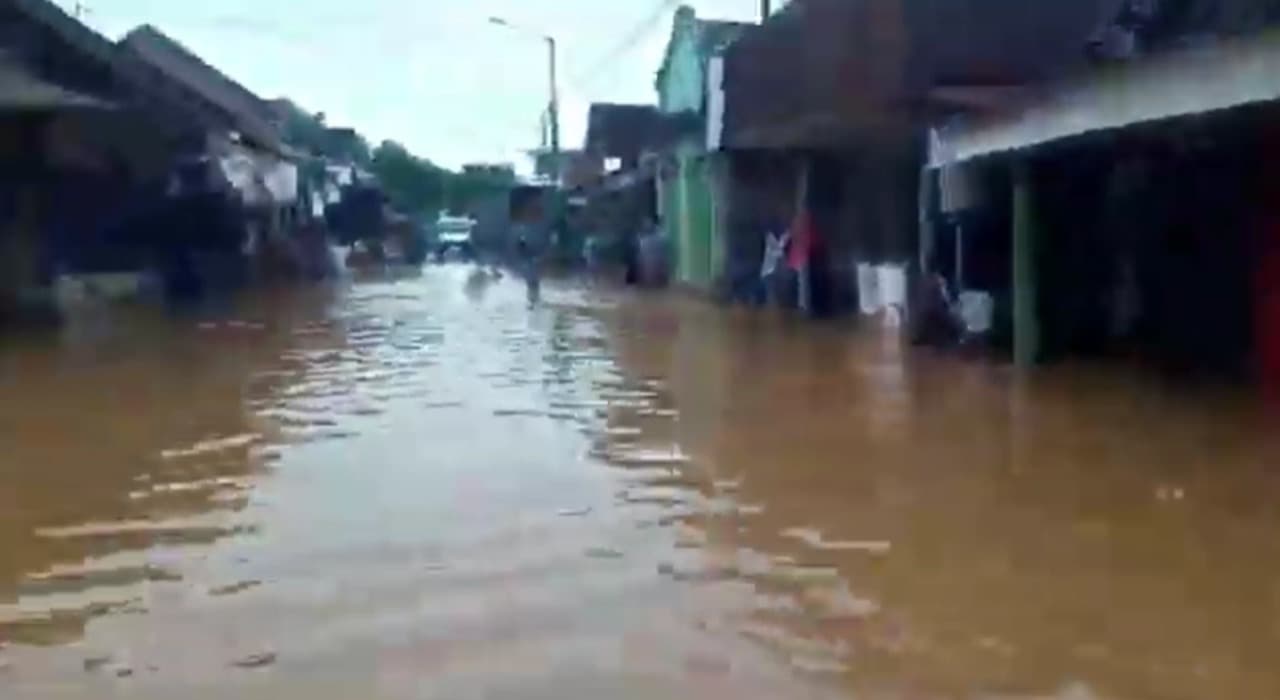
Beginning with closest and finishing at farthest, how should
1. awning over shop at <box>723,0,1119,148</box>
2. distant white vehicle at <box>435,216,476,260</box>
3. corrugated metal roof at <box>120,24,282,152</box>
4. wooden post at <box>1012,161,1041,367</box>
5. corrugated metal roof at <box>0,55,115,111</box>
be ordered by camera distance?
wooden post at <box>1012,161,1041,367</box>
corrugated metal roof at <box>0,55,115,111</box>
awning over shop at <box>723,0,1119,148</box>
corrugated metal roof at <box>120,24,282,152</box>
distant white vehicle at <box>435,216,476,260</box>

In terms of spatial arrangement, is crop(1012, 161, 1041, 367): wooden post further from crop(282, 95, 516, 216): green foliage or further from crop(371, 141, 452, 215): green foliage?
crop(371, 141, 452, 215): green foliage

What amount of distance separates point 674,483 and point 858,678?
436cm

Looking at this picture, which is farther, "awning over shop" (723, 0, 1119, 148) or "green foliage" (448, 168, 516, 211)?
"green foliage" (448, 168, 516, 211)

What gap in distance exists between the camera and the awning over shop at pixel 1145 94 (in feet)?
35.6

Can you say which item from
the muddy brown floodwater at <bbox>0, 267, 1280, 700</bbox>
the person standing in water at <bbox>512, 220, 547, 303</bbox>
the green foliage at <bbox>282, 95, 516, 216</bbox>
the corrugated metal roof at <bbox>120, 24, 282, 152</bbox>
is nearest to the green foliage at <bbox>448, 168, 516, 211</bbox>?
the green foliage at <bbox>282, 95, 516, 216</bbox>

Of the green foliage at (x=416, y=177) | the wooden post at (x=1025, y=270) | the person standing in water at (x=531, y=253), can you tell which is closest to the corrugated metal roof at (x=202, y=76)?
the person standing in water at (x=531, y=253)

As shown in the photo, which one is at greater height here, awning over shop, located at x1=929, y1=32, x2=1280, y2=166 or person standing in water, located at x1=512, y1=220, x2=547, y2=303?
awning over shop, located at x1=929, y1=32, x2=1280, y2=166

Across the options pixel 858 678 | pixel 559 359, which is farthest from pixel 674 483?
pixel 559 359

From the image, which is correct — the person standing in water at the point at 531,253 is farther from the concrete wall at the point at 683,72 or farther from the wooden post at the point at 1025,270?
the wooden post at the point at 1025,270

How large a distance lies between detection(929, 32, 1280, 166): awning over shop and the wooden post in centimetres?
60

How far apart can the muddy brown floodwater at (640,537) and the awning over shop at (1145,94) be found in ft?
6.96

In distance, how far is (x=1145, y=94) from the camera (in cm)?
1241

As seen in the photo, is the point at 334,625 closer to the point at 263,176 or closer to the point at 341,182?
the point at 263,176

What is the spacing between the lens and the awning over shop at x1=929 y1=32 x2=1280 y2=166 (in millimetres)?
10836
